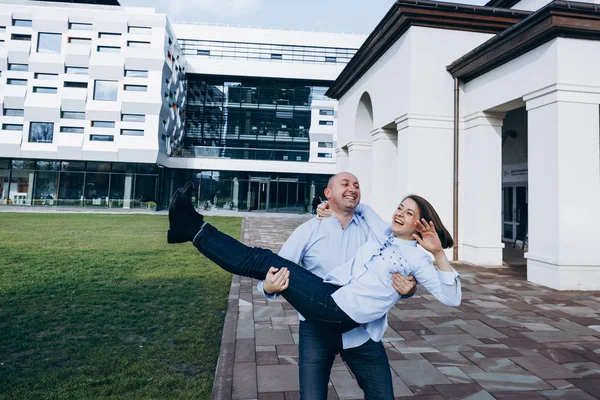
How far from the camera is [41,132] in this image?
29859 mm

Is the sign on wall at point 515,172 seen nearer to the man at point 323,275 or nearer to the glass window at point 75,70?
the man at point 323,275

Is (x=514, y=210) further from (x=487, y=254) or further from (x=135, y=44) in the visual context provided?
(x=135, y=44)

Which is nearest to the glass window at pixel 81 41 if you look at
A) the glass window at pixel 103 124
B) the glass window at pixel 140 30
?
the glass window at pixel 140 30

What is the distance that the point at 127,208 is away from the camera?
3089 cm

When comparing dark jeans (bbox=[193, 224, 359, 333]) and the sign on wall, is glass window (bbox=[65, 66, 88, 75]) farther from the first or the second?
dark jeans (bbox=[193, 224, 359, 333])

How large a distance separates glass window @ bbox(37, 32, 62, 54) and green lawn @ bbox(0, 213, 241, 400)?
89.7 ft

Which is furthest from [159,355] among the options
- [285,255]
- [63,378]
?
[285,255]

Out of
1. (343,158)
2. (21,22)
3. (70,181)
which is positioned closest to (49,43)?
(21,22)

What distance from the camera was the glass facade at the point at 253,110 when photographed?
117 ft

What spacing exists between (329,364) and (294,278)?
576 mm

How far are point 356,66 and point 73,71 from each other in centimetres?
2627

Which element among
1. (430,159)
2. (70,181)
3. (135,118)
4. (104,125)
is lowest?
(430,159)

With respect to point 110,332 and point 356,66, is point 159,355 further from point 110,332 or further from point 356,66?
point 356,66

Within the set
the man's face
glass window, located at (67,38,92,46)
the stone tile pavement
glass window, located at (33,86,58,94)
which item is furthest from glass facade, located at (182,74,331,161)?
the man's face
